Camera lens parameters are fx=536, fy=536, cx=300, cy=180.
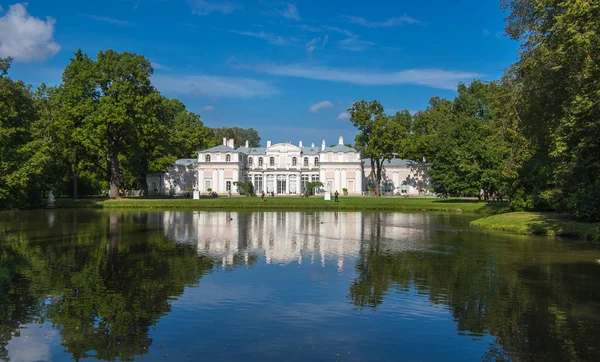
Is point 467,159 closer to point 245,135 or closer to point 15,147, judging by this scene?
point 15,147

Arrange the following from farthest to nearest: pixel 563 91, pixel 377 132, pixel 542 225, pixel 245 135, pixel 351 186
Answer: pixel 245 135
pixel 351 186
pixel 377 132
pixel 542 225
pixel 563 91

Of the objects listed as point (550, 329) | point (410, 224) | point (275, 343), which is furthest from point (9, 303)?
point (410, 224)

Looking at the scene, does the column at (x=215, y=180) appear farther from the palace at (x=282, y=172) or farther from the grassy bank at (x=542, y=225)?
the grassy bank at (x=542, y=225)

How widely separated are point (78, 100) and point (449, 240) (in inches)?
1514

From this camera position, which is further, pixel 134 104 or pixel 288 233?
pixel 134 104

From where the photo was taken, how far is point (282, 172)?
7550 cm

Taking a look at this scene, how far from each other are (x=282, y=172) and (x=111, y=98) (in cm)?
3178

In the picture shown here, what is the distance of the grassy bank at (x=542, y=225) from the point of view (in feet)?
77.8

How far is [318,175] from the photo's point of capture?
249 feet

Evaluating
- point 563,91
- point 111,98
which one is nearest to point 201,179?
point 111,98

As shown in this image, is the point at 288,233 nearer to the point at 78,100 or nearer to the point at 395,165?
the point at 78,100

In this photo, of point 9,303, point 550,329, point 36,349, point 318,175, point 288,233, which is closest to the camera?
point 36,349

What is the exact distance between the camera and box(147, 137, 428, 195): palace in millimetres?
73875

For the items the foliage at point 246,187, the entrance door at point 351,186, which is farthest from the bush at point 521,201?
the entrance door at point 351,186
